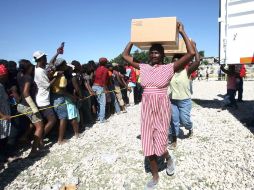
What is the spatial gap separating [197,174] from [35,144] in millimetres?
2904

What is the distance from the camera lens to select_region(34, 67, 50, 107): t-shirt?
5.60m

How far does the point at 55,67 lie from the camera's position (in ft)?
19.9

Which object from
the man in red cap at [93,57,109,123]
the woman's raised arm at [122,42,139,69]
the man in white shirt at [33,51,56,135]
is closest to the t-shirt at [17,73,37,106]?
the man in white shirt at [33,51,56,135]

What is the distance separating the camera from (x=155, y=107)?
3.83 metres

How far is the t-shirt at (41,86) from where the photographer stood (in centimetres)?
560

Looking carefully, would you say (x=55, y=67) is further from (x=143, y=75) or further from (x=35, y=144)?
(x=143, y=75)

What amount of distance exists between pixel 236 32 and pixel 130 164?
4.72 metres

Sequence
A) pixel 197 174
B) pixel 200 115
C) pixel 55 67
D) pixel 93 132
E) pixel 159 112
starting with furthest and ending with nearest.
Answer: pixel 200 115
pixel 93 132
pixel 55 67
pixel 197 174
pixel 159 112

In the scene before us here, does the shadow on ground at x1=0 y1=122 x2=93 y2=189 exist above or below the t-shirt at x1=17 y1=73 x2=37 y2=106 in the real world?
below

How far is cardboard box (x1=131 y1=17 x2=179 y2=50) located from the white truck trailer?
13.5 ft

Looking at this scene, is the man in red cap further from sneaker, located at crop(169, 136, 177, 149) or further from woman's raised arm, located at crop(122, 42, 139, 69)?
woman's raised arm, located at crop(122, 42, 139, 69)

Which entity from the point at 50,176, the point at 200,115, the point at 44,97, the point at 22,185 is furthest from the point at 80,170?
the point at 200,115

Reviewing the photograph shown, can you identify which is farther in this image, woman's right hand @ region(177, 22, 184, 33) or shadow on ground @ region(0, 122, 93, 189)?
shadow on ground @ region(0, 122, 93, 189)

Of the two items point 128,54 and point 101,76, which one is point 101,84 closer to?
point 101,76
